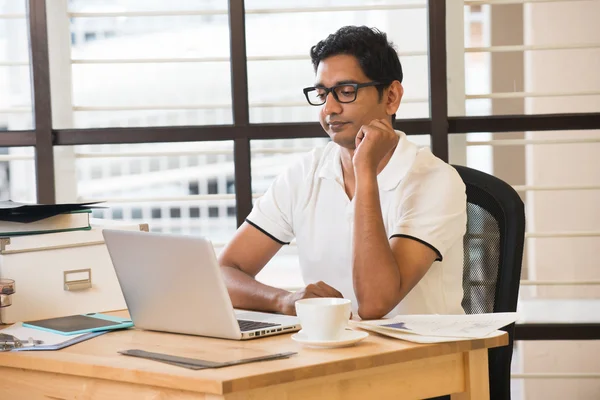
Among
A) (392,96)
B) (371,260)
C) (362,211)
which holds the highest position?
(392,96)

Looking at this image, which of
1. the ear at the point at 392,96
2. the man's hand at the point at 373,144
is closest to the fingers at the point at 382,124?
the man's hand at the point at 373,144

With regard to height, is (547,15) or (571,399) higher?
(547,15)

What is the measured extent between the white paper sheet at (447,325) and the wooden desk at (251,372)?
25mm

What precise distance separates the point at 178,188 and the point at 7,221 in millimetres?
1132

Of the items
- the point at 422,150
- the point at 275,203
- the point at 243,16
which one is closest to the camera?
the point at 422,150

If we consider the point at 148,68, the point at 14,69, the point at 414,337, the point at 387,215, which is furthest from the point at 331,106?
the point at 14,69

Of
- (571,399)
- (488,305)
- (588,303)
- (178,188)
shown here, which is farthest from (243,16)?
(571,399)

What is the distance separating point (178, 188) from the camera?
301 centimetres

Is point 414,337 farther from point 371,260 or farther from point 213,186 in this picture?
point 213,186

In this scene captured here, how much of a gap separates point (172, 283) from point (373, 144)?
70 centimetres

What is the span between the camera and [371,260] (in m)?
1.93

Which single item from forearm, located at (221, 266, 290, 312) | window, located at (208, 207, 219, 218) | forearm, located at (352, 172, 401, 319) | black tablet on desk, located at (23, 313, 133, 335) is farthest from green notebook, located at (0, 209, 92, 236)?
window, located at (208, 207, 219, 218)

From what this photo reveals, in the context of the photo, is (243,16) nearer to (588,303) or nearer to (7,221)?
(7,221)

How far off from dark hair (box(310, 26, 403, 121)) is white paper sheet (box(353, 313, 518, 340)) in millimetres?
774
